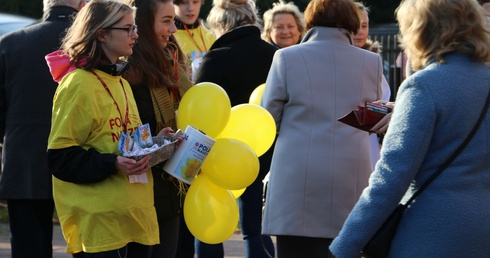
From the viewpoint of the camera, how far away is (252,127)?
214 inches

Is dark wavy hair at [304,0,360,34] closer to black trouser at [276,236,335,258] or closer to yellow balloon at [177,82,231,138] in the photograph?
yellow balloon at [177,82,231,138]

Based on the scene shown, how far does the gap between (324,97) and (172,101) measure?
0.82 metres

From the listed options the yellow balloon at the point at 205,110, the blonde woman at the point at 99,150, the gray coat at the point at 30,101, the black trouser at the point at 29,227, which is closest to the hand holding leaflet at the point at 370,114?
the yellow balloon at the point at 205,110

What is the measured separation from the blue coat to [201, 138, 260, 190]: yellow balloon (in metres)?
1.54

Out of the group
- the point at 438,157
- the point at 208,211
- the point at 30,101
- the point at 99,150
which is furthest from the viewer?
the point at 30,101

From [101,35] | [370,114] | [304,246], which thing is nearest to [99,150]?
[101,35]

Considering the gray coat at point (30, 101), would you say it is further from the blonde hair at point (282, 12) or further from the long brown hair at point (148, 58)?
the blonde hair at point (282, 12)

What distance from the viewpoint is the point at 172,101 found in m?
5.36

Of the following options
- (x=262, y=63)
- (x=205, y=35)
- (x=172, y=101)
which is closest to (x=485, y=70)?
(x=172, y=101)

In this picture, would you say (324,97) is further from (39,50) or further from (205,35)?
(205,35)

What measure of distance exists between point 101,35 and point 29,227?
1853 millimetres

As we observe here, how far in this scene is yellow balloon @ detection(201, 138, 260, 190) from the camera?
17.0ft

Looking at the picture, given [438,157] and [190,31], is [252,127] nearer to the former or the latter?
[438,157]

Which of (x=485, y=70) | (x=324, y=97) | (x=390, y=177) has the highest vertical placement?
(x=485, y=70)
